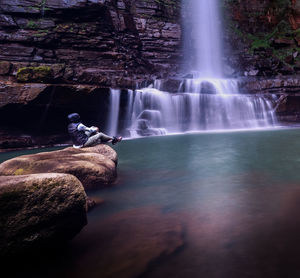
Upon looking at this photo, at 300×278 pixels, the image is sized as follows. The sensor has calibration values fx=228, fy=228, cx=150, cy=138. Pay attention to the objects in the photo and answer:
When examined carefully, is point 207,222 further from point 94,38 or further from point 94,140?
point 94,38

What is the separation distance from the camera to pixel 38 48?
21.4 m

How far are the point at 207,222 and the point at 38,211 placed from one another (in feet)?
6.52

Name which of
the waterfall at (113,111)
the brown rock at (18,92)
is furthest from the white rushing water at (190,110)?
the brown rock at (18,92)

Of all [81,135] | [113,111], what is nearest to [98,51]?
[113,111]

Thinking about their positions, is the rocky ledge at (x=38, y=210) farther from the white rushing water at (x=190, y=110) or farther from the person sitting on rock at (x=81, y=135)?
the white rushing water at (x=190, y=110)

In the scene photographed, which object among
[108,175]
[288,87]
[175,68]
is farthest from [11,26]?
[288,87]

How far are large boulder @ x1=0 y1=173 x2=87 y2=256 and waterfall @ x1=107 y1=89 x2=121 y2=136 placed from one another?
1473 centimetres

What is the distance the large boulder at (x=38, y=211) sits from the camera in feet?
7.08

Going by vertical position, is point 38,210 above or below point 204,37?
below

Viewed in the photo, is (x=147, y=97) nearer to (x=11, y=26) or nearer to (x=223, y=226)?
(x=11, y=26)

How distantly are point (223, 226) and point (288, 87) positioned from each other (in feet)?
74.0

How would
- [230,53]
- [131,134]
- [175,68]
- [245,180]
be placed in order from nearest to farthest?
[245,180]
[131,134]
[175,68]
[230,53]

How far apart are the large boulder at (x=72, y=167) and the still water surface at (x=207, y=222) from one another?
1.09 ft

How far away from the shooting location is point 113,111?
17.6m
